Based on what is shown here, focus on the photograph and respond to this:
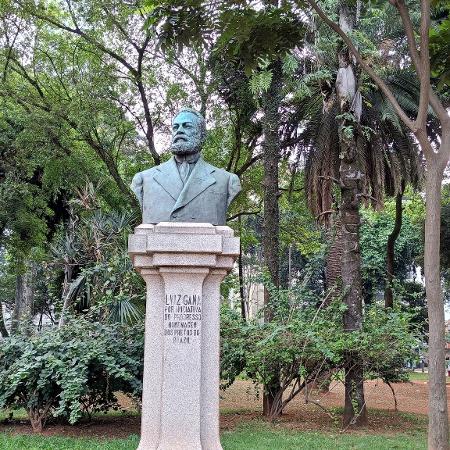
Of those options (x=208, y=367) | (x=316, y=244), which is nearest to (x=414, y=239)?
(x=316, y=244)

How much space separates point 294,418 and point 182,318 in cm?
754

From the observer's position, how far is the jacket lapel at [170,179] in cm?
683

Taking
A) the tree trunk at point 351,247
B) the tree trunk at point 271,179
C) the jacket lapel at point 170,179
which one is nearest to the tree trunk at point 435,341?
the jacket lapel at point 170,179

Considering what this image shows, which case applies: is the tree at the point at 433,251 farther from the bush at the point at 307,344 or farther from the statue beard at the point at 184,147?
the bush at the point at 307,344

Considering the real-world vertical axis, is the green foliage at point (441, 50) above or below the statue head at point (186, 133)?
above

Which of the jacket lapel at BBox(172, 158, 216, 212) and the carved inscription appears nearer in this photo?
the carved inscription

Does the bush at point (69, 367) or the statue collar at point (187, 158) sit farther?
the bush at point (69, 367)

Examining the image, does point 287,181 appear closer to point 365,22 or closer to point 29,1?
point 365,22

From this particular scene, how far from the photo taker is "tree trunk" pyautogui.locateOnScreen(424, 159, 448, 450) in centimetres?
717

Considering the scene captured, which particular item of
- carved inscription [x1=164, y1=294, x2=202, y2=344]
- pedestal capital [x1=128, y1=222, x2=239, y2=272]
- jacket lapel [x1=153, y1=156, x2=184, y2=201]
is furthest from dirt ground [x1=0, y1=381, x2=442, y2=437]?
jacket lapel [x1=153, y1=156, x2=184, y2=201]

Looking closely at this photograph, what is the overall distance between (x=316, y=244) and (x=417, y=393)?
640cm

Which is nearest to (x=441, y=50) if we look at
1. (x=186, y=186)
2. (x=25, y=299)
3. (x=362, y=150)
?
(x=186, y=186)

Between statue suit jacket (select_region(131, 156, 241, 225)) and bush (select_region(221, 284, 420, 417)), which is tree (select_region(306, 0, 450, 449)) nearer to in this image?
statue suit jacket (select_region(131, 156, 241, 225))

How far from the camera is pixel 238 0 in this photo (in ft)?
26.2
